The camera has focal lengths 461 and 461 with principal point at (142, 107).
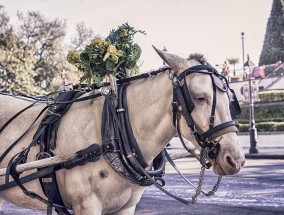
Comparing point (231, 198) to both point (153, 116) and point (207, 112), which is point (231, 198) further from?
point (207, 112)

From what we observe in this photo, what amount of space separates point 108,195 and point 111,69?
1102 millimetres

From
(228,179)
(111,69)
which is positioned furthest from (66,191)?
(228,179)

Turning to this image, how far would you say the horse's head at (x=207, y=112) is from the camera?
10.5ft

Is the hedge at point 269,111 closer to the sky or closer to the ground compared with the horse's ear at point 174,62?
closer to the ground

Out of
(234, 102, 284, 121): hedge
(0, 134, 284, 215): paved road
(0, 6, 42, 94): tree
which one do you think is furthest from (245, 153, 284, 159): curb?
(0, 6, 42, 94): tree

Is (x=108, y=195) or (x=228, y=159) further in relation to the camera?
(x=108, y=195)

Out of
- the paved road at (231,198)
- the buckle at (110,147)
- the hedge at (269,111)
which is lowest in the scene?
the hedge at (269,111)

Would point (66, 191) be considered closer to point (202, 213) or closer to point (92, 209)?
point (92, 209)

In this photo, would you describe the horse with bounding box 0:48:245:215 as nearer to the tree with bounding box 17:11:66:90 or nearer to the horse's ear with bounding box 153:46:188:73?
the horse's ear with bounding box 153:46:188:73

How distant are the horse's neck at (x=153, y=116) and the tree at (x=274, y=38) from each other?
47097 mm

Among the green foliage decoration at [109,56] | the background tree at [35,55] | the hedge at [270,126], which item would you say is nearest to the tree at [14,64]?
the background tree at [35,55]

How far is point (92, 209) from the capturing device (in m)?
3.50

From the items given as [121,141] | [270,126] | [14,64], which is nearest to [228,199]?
[121,141]

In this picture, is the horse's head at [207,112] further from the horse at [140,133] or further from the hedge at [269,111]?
the hedge at [269,111]
